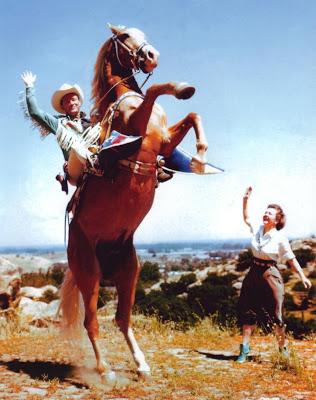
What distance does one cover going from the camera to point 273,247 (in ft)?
17.2

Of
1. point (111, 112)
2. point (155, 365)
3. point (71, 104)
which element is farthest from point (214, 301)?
point (111, 112)

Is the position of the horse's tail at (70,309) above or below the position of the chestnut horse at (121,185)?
below

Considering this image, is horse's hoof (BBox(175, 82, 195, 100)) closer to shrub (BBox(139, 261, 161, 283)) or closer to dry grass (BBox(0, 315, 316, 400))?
dry grass (BBox(0, 315, 316, 400))

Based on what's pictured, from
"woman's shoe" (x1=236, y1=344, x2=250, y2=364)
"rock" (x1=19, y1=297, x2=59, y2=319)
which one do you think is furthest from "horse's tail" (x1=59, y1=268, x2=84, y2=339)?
"rock" (x1=19, y1=297, x2=59, y2=319)

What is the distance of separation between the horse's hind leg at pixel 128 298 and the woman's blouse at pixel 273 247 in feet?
4.69

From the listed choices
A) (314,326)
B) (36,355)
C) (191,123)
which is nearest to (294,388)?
(191,123)

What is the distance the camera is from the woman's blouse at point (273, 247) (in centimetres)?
523

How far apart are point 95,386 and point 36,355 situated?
5.28ft

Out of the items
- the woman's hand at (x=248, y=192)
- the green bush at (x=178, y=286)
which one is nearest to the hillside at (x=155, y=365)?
the woman's hand at (x=248, y=192)

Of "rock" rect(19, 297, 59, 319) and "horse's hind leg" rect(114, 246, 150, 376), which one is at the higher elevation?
"horse's hind leg" rect(114, 246, 150, 376)

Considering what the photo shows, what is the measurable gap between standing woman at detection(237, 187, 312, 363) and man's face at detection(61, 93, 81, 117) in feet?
7.11

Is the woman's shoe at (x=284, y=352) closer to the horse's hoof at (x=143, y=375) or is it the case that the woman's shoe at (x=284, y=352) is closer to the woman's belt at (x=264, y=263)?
the woman's belt at (x=264, y=263)

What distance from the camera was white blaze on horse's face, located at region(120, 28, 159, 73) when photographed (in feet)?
→ 12.7

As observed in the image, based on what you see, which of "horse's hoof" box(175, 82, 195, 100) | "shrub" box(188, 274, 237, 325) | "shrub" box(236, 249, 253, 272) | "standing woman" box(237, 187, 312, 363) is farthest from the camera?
"shrub" box(236, 249, 253, 272)
